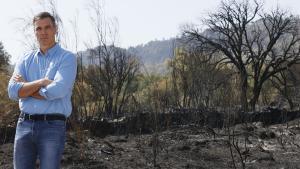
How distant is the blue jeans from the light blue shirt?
0.27ft

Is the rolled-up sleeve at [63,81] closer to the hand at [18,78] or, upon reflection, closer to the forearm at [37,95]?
the forearm at [37,95]

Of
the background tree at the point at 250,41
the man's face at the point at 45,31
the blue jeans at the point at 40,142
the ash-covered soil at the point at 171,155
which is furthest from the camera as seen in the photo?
the background tree at the point at 250,41

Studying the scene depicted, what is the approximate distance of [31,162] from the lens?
307 centimetres

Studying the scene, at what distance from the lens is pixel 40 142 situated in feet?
9.78

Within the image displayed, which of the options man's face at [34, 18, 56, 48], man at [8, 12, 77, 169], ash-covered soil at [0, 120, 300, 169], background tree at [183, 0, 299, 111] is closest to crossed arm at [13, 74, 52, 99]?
man at [8, 12, 77, 169]

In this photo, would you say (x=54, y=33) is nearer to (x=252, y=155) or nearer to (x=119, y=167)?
(x=119, y=167)

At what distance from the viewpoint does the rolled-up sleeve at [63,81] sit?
298 centimetres

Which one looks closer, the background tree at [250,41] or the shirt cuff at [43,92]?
the shirt cuff at [43,92]

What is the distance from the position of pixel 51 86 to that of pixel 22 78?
346 millimetres

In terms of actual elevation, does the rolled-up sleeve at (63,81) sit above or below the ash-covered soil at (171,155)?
above

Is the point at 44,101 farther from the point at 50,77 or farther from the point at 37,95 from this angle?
the point at 50,77

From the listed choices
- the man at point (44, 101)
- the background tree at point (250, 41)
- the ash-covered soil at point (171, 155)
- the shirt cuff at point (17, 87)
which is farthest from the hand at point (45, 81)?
the background tree at point (250, 41)

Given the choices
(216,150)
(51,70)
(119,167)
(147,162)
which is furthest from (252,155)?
(51,70)

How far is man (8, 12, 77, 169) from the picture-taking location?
9.78 ft
